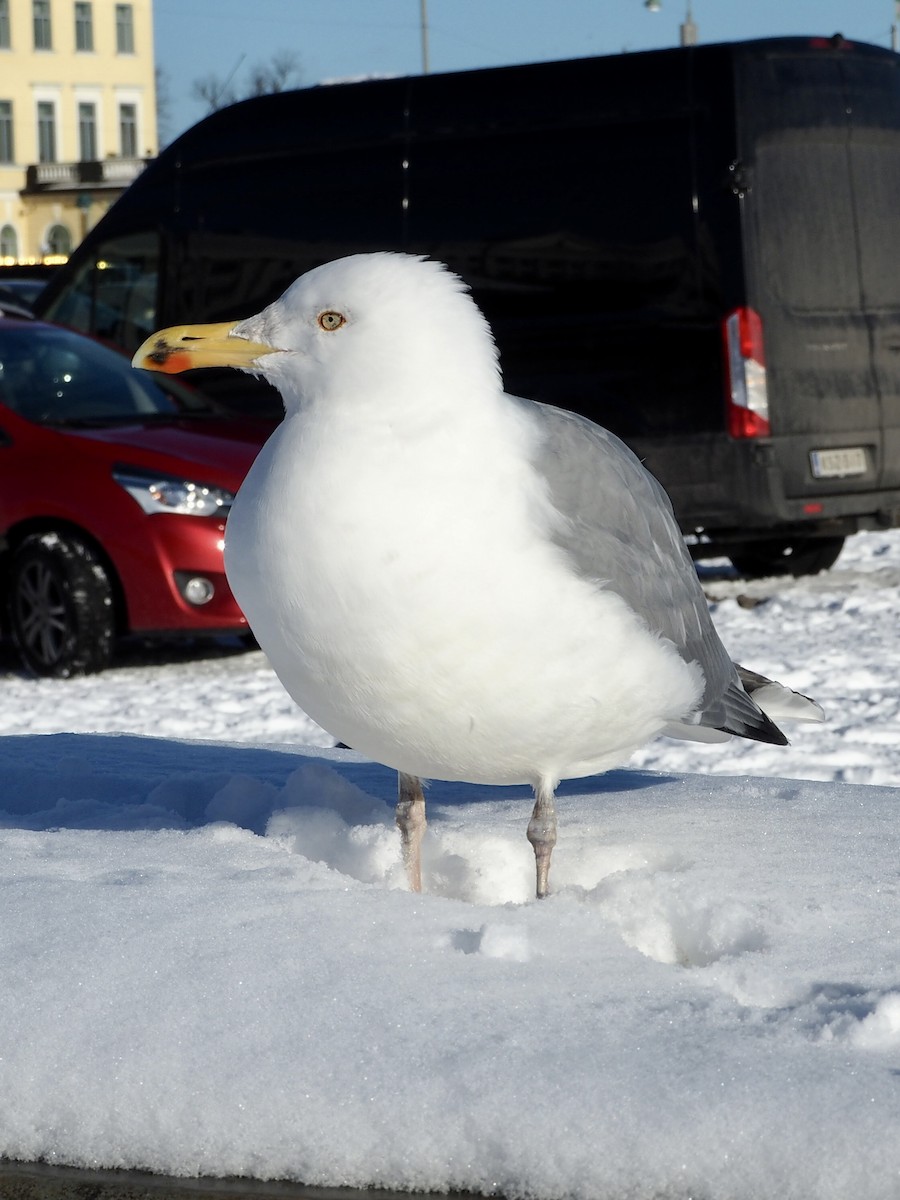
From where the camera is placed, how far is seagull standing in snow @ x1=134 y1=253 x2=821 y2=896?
309cm

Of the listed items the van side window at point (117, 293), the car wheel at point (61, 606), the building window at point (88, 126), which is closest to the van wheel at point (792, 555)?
the van side window at point (117, 293)

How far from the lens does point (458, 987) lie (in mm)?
2840

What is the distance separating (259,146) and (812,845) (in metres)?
7.24

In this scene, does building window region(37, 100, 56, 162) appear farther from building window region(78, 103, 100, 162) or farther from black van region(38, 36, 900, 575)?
black van region(38, 36, 900, 575)

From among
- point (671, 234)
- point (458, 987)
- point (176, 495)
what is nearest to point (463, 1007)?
point (458, 987)

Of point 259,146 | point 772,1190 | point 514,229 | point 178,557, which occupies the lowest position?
point 772,1190

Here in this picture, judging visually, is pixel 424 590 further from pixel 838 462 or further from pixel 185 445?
pixel 838 462

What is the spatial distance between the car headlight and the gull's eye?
182 inches

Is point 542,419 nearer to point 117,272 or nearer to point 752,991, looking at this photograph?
point 752,991

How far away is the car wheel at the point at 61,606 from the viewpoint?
26.3 feet

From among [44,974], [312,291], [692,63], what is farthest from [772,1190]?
[692,63]

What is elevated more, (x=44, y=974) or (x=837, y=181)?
(x=837, y=181)

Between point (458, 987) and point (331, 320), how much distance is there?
3.97 ft

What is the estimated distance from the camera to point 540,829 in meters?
3.57
